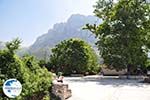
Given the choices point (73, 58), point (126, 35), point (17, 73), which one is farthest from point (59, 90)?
point (73, 58)

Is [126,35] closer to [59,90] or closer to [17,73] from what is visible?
[59,90]

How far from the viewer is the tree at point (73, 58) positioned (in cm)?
3816

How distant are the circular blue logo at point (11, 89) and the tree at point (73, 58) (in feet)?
99.8

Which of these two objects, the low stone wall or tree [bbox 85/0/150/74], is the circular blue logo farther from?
tree [bbox 85/0/150/74]

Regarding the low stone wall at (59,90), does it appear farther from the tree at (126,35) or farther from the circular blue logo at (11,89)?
the tree at (126,35)

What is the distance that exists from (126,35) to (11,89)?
78.6 ft

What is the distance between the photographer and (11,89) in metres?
7.46

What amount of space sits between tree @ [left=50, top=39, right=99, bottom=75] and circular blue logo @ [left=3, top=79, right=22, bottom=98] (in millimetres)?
30418

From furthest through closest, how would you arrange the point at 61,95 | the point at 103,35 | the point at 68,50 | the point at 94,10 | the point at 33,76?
1. the point at 68,50
2. the point at 94,10
3. the point at 103,35
4. the point at 61,95
5. the point at 33,76

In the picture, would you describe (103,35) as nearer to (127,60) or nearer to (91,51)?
(127,60)

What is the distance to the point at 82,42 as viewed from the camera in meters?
39.4

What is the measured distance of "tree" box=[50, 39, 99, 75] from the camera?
A: 1502 inches

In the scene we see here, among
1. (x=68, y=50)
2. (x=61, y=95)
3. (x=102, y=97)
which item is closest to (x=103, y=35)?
(x=68, y=50)

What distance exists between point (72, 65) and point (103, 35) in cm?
732
